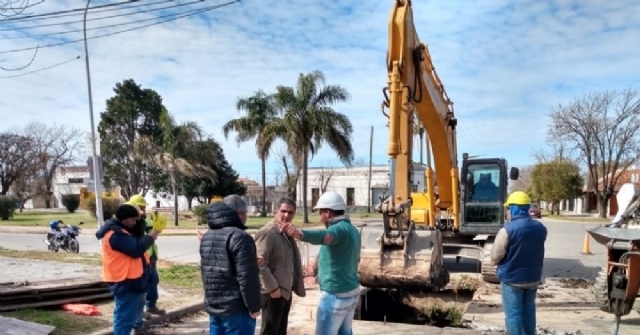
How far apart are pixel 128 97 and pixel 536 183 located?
40185 millimetres

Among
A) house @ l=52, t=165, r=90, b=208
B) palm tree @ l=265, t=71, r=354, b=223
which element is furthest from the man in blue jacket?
house @ l=52, t=165, r=90, b=208

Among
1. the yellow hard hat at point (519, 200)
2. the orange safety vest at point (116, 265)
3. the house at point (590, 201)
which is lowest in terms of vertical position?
the house at point (590, 201)

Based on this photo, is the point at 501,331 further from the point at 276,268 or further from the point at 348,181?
the point at 348,181

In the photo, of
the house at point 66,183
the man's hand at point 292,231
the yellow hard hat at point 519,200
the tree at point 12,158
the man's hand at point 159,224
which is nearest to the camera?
the man's hand at point 292,231

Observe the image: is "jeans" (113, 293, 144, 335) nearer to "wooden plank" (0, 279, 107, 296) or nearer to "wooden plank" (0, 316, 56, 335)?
"wooden plank" (0, 316, 56, 335)

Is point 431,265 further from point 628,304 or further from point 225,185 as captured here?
point 225,185

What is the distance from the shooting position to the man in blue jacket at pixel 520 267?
5676mm

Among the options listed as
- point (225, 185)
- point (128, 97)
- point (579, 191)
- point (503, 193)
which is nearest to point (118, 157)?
point (128, 97)

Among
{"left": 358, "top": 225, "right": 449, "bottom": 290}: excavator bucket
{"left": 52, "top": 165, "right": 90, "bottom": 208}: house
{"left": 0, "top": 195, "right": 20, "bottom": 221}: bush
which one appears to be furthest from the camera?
{"left": 52, "top": 165, "right": 90, "bottom": 208}: house

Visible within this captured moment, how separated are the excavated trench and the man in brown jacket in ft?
14.2

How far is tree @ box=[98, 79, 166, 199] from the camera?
4197 centimetres

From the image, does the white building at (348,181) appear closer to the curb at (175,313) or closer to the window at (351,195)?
the window at (351,195)

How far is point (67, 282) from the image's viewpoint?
27.1ft

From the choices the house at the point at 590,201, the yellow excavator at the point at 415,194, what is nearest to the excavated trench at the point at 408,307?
the yellow excavator at the point at 415,194
